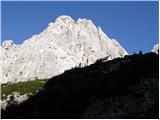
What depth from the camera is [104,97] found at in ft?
140

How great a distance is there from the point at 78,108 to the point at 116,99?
11.9 feet

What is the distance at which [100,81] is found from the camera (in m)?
46.5

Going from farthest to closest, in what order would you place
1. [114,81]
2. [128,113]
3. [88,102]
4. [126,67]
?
[126,67] < [114,81] < [88,102] < [128,113]

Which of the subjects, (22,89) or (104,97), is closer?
(104,97)

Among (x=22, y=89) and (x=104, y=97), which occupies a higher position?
(x=22, y=89)

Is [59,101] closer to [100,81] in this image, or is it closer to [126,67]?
[100,81]

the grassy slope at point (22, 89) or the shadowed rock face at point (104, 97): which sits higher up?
the grassy slope at point (22, 89)

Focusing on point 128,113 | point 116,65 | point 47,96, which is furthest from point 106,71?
Answer: point 128,113

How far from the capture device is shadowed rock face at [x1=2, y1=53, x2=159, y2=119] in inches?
1599

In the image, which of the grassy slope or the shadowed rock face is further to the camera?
the grassy slope

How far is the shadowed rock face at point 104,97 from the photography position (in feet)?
133

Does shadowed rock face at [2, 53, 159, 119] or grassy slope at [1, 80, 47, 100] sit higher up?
grassy slope at [1, 80, 47, 100]

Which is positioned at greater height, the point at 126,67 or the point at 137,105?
the point at 126,67

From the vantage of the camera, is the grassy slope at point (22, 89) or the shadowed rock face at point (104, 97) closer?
the shadowed rock face at point (104, 97)
